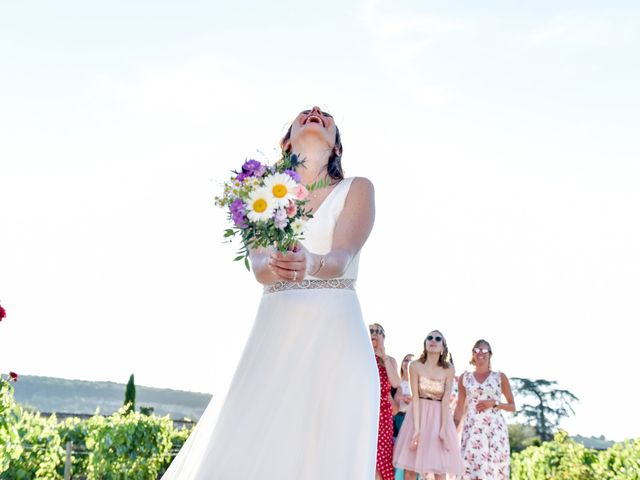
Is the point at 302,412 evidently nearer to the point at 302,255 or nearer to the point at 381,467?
the point at 302,255

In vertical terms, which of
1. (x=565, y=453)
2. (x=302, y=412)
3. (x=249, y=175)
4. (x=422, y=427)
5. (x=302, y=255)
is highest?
(x=565, y=453)

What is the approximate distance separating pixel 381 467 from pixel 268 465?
7.69 m

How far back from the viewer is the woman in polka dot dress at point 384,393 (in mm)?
10664

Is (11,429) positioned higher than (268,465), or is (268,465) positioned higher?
(11,429)

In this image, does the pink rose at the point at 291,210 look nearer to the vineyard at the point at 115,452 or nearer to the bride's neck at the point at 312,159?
the bride's neck at the point at 312,159

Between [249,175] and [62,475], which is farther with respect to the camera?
[62,475]

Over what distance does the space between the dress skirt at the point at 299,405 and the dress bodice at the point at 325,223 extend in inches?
10.7

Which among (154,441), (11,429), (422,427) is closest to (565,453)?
(422,427)

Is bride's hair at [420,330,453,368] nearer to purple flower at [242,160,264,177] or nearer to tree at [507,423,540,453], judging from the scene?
purple flower at [242,160,264,177]

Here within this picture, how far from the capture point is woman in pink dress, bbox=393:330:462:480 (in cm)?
1123

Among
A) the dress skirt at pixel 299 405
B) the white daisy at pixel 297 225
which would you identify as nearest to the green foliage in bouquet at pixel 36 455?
the dress skirt at pixel 299 405

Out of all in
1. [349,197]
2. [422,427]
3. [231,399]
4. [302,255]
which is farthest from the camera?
[422,427]

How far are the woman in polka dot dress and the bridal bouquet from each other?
23.8ft

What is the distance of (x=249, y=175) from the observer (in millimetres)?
3584
